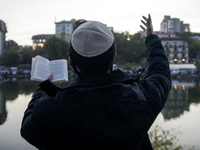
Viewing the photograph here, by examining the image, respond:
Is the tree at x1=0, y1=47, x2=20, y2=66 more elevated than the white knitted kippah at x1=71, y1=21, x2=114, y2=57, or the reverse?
the white knitted kippah at x1=71, y1=21, x2=114, y2=57

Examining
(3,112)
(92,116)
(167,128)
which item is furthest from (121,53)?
(92,116)

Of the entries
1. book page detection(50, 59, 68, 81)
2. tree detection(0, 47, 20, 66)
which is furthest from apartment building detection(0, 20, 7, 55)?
book page detection(50, 59, 68, 81)

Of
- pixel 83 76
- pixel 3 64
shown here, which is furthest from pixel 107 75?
pixel 3 64

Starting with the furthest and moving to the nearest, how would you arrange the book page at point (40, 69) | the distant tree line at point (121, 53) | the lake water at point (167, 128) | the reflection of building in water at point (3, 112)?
the distant tree line at point (121, 53) < the reflection of building in water at point (3, 112) < the lake water at point (167, 128) < the book page at point (40, 69)

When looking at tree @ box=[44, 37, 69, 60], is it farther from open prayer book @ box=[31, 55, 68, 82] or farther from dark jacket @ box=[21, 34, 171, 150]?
dark jacket @ box=[21, 34, 171, 150]

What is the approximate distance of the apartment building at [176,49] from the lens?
56.3 meters

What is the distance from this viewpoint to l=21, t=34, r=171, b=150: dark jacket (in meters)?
0.83

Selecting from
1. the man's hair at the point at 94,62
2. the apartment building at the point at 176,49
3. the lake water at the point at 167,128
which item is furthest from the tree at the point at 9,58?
the man's hair at the point at 94,62

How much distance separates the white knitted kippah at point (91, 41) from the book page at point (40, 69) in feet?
1.61

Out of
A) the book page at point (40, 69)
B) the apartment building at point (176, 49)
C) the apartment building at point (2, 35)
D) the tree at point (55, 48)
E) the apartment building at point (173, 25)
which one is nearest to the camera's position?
the book page at point (40, 69)

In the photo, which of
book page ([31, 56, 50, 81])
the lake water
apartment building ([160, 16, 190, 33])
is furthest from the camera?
apartment building ([160, 16, 190, 33])

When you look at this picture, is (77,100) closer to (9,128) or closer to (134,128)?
(134,128)

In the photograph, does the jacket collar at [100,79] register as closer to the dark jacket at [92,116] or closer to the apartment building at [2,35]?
the dark jacket at [92,116]

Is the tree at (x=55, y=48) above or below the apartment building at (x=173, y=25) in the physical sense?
below
